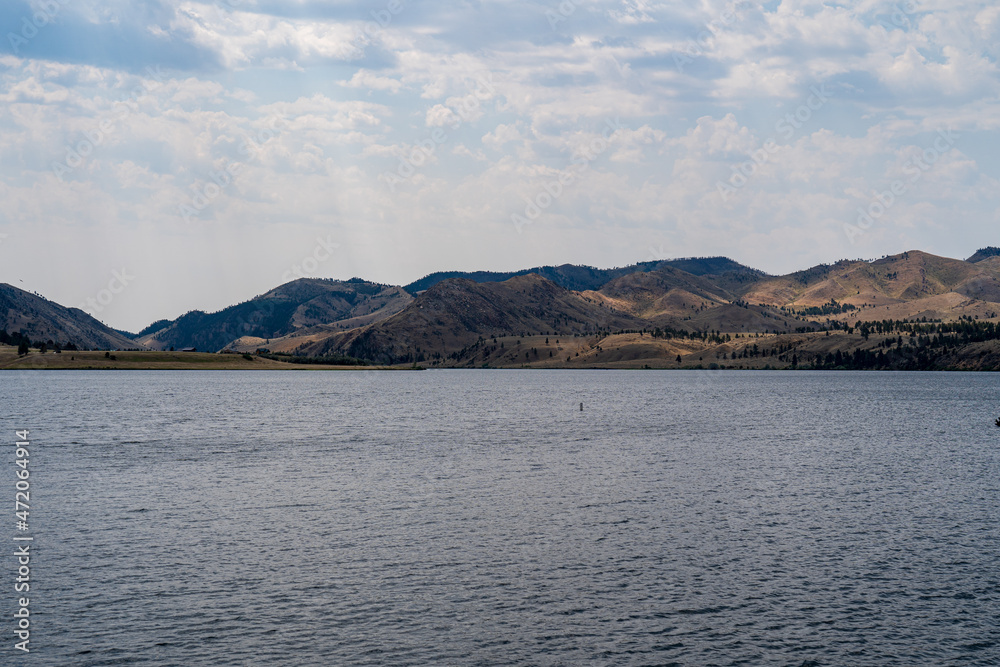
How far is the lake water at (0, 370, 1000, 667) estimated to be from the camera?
32.0 metres

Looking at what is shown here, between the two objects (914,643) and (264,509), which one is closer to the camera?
(914,643)

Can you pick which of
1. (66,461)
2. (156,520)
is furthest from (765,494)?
(66,461)

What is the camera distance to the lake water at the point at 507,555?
105ft

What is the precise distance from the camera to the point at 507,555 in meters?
45.2

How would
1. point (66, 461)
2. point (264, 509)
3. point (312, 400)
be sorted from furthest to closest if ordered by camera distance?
point (312, 400) < point (66, 461) < point (264, 509)

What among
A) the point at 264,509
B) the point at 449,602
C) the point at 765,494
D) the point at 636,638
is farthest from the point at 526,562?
the point at 765,494

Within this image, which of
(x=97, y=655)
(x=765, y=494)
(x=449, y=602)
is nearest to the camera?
(x=97, y=655)

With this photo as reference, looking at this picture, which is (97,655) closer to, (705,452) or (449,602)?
(449,602)

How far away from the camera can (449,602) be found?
3697 centimetres

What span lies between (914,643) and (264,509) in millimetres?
41527

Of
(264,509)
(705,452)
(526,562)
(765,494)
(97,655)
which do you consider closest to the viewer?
(97,655)

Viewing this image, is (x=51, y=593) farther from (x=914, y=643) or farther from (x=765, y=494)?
(x=765, y=494)

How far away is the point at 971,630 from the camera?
33938 millimetres

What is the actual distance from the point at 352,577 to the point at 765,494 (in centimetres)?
3793
